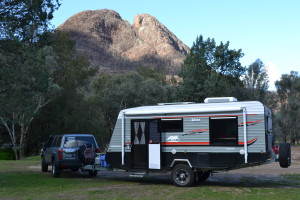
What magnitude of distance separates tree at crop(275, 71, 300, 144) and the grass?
215 ft

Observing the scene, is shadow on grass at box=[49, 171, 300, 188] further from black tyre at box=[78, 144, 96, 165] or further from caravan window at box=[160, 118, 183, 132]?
caravan window at box=[160, 118, 183, 132]

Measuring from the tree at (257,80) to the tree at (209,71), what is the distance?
1.08 metres

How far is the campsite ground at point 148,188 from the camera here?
11.8m

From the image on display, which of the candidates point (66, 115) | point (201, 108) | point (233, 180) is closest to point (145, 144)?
point (201, 108)

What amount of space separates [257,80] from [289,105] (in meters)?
30.8

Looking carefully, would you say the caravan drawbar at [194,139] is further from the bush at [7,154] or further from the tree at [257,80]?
the tree at [257,80]

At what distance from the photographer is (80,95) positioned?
1976 inches

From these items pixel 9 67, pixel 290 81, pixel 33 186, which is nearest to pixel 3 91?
pixel 9 67

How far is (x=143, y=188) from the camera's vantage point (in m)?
13.6

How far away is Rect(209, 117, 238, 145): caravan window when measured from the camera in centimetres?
1305

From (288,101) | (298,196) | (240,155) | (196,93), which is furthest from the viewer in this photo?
(288,101)

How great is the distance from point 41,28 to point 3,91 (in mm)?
3336

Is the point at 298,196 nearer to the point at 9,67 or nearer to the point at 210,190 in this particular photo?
the point at 210,190

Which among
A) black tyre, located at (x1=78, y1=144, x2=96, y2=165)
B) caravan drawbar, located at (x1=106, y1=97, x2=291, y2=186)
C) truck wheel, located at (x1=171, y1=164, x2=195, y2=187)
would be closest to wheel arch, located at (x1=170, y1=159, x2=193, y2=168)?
caravan drawbar, located at (x1=106, y1=97, x2=291, y2=186)
